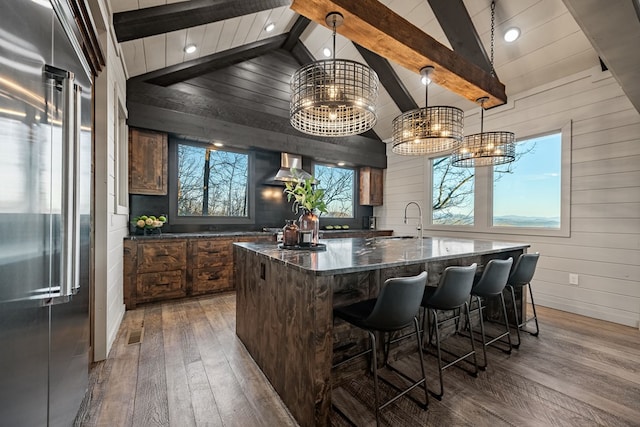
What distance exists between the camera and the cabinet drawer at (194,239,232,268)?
12.8 feet

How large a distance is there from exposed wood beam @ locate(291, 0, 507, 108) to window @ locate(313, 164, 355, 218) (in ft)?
9.94

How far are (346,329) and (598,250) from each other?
334 centimetres

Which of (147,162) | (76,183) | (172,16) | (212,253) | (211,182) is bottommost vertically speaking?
(212,253)

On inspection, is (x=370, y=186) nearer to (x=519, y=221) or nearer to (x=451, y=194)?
(x=451, y=194)

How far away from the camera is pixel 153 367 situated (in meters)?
2.15

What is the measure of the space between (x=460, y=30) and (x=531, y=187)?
90.0 inches

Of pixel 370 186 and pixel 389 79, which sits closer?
pixel 389 79

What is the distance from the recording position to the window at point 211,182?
4.34 meters

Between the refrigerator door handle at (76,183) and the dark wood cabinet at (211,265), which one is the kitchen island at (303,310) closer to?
the refrigerator door handle at (76,183)

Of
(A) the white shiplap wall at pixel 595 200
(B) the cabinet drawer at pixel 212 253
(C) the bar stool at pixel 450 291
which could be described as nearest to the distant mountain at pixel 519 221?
(A) the white shiplap wall at pixel 595 200

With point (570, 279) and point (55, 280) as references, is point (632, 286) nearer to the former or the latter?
point (570, 279)

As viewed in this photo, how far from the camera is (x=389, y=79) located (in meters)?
4.74

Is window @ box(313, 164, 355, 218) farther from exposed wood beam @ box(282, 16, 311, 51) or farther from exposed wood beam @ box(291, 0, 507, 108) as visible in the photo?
exposed wood beam @ box(291, 0, 507, 108)

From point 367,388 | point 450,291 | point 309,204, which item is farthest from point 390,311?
point 309,204
